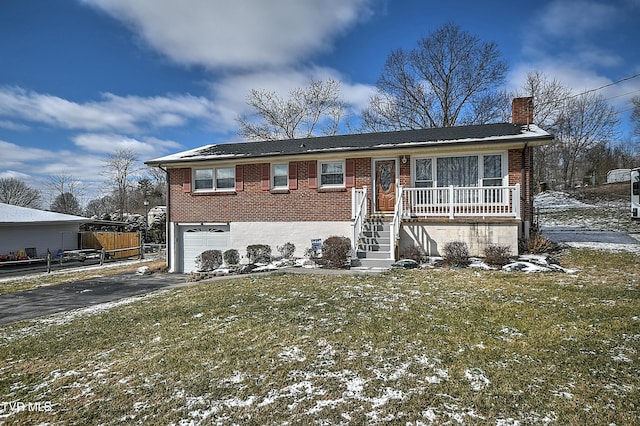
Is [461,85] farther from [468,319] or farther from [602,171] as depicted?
[468,319]

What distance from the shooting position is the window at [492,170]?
11141 mm

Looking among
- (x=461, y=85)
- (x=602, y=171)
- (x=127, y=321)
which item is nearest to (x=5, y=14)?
(x=127, y=321)

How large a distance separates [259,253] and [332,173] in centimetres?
403

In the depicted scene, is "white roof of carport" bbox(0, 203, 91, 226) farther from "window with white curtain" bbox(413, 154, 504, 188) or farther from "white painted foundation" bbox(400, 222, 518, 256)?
"window with white curtain" bbox(413, 154, 504, 188)

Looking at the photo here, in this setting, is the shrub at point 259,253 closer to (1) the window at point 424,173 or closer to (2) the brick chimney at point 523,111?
(1) the window at point 424,173

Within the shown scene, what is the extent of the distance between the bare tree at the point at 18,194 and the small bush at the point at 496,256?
59.6 m

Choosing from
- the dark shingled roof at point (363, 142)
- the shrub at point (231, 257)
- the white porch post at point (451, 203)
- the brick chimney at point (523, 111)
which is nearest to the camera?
the white porch post at point (451, 203)

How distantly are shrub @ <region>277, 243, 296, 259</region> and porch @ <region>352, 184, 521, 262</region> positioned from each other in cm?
265

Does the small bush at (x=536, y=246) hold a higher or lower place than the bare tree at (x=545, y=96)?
lower

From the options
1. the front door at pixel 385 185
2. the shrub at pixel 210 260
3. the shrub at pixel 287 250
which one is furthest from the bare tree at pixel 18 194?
the front door at pixel 385 185

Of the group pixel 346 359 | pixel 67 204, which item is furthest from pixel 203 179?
pixel 67 204

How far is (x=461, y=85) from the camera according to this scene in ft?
90.4

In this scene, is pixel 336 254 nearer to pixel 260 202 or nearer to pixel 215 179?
pixel 260 202

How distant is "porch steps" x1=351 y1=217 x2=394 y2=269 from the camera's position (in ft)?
33.2
